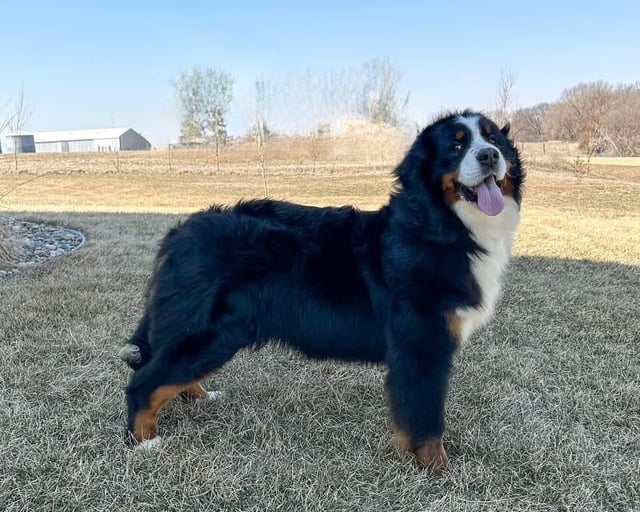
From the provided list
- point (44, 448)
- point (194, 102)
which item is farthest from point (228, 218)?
point (194, 102)

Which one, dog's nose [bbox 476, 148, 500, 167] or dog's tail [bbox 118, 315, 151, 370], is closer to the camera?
dog's nose [bbox 476, 148, 500, 167]

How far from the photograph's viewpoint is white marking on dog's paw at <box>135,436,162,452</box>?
2.54 metres

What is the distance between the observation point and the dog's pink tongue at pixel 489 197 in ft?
7.63

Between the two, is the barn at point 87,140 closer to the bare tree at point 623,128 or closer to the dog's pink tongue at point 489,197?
the bare tree at point 623,128

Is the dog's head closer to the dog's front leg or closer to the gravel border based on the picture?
the dog's front leg

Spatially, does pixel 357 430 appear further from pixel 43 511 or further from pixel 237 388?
pixel 43 511

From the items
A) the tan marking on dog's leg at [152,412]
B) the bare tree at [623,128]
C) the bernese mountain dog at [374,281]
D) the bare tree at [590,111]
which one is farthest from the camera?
Result: the bare tree at [623,128]

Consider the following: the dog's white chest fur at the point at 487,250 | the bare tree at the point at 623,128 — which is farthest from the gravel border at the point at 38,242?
the bare tree at the point at 623,128

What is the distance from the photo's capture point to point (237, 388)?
10.8 ft

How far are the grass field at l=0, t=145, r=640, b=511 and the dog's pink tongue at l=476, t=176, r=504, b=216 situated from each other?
129cm

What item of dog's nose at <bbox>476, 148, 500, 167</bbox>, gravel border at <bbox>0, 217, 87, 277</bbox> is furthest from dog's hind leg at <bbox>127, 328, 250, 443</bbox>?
gravel border at <bbox>0, 217, 87, 277</bbox>

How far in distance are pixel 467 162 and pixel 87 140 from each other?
2670 inches

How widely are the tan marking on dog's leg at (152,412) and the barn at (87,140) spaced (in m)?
62.3

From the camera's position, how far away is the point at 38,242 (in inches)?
279
